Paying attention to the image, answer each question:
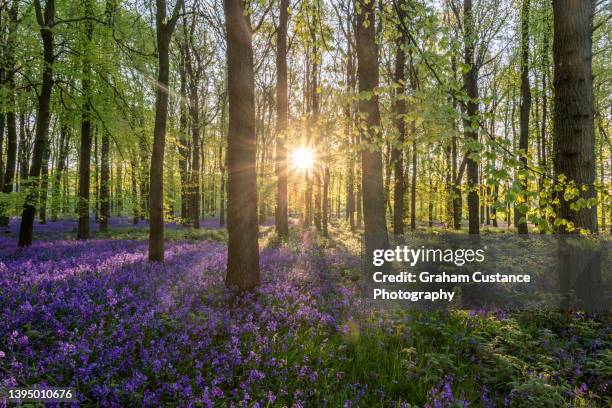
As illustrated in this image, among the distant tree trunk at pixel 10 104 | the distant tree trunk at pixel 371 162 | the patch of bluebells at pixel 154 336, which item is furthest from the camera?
the distant tree trunk at pixel 10 104

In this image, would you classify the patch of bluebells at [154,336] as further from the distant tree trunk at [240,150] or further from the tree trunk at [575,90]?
the tree trunk at [575,90]

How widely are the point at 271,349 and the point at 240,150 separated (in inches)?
A: 131

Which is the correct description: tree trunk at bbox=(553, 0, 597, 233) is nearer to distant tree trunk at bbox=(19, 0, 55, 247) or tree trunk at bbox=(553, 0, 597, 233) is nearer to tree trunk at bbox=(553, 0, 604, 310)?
tree trunk at bbox=(553, 0, 604, 310)

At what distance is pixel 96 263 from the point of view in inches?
338

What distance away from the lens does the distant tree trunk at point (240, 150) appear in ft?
20.2

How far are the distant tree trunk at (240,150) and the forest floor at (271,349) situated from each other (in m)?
0.68

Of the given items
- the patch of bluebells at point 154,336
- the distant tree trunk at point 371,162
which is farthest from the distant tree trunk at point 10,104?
the distant tree trunk at point 371,162

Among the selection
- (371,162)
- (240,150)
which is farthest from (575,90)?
(240,150)

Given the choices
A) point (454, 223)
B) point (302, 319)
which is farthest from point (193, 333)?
point (454, 223)

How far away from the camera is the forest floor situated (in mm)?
3582

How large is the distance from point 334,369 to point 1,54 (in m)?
16.1

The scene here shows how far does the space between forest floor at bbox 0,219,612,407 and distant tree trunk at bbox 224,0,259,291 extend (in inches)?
26.6

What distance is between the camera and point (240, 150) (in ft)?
20.1

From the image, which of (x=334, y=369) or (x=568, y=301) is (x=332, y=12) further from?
(x=334, y=369)
